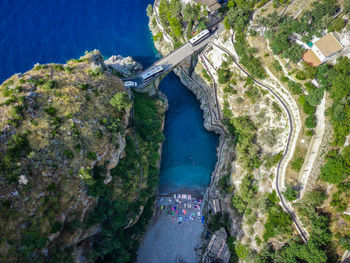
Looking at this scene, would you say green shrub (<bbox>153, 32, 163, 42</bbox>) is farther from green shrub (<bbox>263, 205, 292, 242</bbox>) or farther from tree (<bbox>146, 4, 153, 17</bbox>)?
green shrub (<bbox>263, 205, 292, 242</bbox>)

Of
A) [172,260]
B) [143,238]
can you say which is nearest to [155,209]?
[143,238]

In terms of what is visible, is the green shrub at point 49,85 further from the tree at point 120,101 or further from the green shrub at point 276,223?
the green shrub at point 276,223

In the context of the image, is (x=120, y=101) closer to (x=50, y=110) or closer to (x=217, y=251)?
(x=50, y=110)

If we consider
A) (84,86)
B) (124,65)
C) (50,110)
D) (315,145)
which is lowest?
(315,145)

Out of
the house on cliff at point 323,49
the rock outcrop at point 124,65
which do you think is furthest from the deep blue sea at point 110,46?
the house on cliff at point 323,49

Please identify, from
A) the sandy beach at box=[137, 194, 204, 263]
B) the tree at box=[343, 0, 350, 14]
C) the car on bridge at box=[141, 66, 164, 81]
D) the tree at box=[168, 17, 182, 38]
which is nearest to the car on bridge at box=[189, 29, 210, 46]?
→ the tree at box=[168, 17, 182, 38]

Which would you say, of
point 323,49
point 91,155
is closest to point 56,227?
point 91,155

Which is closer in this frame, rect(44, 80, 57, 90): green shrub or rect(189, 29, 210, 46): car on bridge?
rect(44, 80, 57, 90): green shrub
